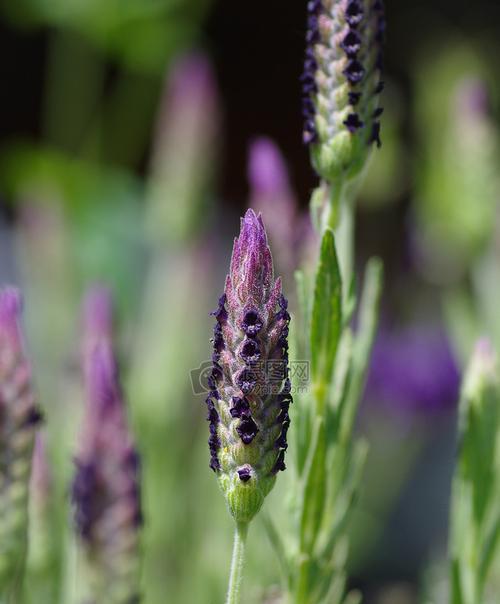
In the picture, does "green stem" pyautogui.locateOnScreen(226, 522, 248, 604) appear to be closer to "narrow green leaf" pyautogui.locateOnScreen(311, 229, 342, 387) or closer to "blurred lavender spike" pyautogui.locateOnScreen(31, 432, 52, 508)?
"narrow green leaf" pyautogui.locateOnScreen(311, 229, 342, 387)

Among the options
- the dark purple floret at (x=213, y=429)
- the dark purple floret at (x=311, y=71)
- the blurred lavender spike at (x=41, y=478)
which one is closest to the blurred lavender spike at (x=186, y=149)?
the blurred lavender spike at (x=41, y=478)

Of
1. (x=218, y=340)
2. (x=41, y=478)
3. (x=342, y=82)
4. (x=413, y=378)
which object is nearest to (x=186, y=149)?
(x=413, y=378)

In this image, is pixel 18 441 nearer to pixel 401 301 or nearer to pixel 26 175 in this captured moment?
pixel 26 175

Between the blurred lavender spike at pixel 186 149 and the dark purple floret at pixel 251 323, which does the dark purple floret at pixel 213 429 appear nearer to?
the dark purple floret at pixel 251 323

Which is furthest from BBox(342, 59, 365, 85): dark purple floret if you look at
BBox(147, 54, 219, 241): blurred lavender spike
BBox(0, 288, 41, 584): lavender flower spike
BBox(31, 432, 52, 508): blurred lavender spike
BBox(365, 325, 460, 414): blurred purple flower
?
BBox(365, 325, 460, 414): blurred purple flower

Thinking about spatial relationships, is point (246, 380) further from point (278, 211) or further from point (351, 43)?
point (278, 211)

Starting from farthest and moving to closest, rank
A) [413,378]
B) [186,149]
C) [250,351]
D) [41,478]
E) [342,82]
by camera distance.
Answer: [413,378] → [186,149] → [41,478] → [342,82] → [250,351]
